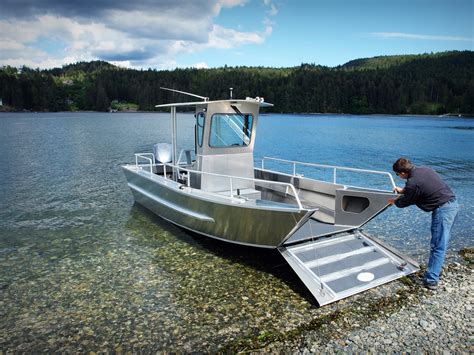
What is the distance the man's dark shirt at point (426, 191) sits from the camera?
586 centimetres

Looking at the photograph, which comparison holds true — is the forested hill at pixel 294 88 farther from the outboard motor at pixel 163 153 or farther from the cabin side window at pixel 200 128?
the cabin side window at pixel 200 128

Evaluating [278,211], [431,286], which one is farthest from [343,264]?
[278,211]

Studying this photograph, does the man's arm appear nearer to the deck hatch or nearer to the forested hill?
the deck hatch

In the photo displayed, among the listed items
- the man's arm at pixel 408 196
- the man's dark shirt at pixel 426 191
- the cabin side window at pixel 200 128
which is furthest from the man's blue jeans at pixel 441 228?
the cabin side window at pixel 200 128

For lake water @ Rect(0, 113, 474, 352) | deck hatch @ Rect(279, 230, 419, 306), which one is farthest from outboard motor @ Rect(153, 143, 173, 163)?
deck hatch @ Rect(279, 230, 419, 306)

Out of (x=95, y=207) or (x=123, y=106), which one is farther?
(x=123, y=106)

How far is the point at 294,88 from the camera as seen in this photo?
123 m

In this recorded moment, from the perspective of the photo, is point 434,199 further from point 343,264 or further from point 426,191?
point 343,264

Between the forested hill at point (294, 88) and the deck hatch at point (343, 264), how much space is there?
94.9 meters

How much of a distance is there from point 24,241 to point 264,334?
7.41m

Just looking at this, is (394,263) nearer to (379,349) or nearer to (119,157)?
(379,349)

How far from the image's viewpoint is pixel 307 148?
35969mm

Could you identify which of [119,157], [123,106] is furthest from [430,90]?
[119,157]

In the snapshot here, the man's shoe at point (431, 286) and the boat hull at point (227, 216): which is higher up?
the boat hull at point (227, 216)
